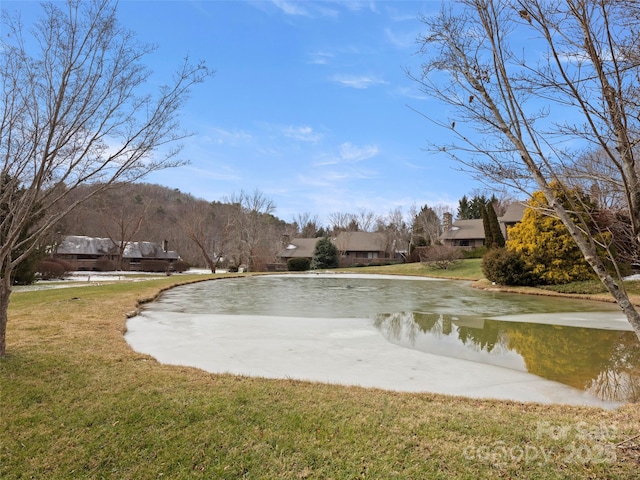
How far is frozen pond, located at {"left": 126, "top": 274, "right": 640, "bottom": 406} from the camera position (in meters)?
5.20

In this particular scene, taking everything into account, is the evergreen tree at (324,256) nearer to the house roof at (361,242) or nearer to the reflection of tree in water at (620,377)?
the house roof at (361,242)

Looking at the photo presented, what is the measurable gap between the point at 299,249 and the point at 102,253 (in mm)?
23433

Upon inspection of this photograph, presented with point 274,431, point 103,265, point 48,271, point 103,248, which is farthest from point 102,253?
point 274,431

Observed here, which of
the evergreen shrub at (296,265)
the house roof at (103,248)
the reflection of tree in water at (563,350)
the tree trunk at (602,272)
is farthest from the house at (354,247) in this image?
the tree trunk at (602,272)

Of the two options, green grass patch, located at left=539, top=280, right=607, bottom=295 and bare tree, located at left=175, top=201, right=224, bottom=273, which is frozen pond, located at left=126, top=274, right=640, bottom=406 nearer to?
green grass patch, located at left=539, top=280, right=607, bottom=295

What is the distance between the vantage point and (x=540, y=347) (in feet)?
24.9

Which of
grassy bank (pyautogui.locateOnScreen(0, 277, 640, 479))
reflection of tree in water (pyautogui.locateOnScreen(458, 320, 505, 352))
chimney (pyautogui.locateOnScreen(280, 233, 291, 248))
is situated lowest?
reflection of tree in water (pyautogui.locateOnScreen(458, 320, 505, 352))

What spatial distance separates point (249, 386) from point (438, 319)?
24.6 feet

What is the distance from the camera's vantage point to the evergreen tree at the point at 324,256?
43.0m

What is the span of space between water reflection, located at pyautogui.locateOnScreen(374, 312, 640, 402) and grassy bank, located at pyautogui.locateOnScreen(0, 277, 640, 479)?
1.62 metres

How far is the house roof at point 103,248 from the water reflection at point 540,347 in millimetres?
39888

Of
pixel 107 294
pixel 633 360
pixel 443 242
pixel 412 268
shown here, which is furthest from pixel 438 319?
pixel 443 242

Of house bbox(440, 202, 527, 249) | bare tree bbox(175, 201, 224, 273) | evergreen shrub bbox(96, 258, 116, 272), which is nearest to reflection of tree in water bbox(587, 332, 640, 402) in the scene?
bare tree bbox(175, 201, 224, 273)

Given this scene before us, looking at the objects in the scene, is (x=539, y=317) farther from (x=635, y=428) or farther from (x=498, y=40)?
(x=498, y=40)
